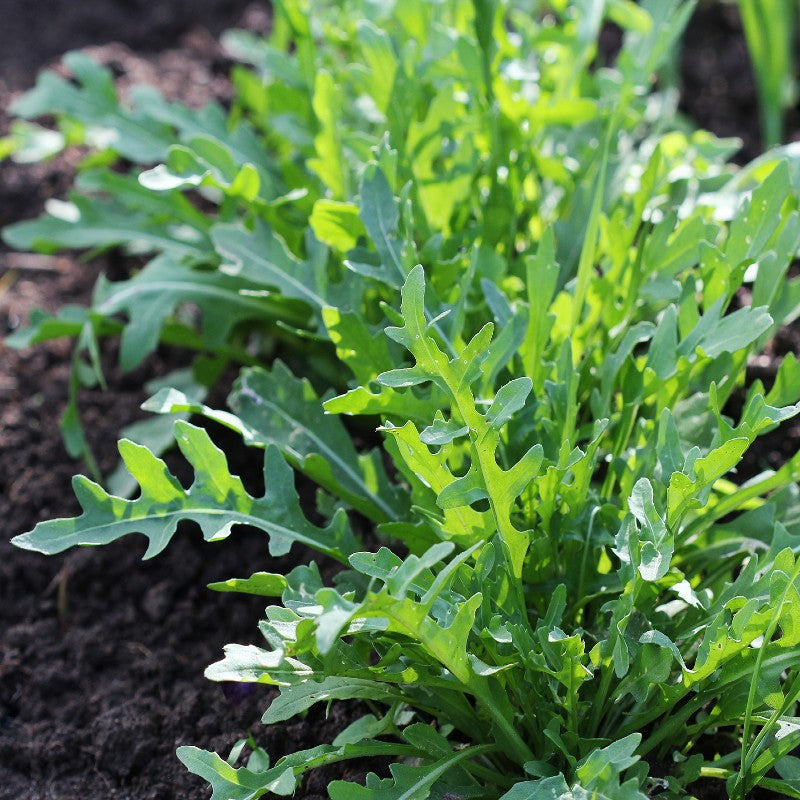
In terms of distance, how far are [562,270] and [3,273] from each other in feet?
4.75

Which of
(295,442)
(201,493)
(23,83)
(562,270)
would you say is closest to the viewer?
(201,493)

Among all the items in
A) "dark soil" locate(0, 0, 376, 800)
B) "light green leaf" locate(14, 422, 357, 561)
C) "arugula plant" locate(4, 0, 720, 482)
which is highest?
"arugula plant" locate(4, 0, 720, 482)

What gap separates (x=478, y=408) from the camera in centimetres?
158

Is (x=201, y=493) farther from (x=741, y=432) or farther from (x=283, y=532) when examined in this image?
(x=741, y=432)

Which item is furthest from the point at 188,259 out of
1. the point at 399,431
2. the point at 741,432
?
the point at 741,432

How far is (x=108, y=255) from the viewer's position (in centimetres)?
261

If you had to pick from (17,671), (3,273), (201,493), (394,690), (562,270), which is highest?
(562,270)

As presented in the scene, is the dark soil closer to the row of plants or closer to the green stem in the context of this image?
the row of plants

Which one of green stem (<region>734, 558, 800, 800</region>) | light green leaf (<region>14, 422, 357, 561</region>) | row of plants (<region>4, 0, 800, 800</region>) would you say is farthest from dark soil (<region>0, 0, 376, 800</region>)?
green stem (<region>734, 558, 800, 800</region>)

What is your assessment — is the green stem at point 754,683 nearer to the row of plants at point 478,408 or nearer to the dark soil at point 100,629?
the row of plants at point 478,408

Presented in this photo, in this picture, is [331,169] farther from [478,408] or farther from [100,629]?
[100,629]

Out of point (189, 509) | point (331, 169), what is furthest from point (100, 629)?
point (331, 169)

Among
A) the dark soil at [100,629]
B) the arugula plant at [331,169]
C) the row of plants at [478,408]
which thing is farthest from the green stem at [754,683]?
the arugula plant at [331,169]

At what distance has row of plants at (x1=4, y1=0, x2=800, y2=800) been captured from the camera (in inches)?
52.2
